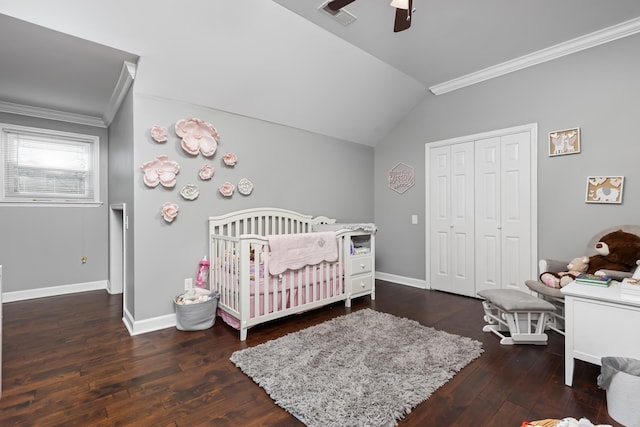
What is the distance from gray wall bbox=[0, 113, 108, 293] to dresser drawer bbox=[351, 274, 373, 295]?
3.45 m

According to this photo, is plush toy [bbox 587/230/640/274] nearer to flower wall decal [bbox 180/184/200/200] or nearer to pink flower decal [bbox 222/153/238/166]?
pink flower decal [bbox 222/153/238/166]

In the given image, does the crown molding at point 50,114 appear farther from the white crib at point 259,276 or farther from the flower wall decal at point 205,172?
the white crib at point 259,276

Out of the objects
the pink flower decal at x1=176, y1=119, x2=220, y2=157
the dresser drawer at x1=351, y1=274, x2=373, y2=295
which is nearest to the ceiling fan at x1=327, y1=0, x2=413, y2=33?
the pink flower decal at x1=176, y1=119, x2=220, y2=157

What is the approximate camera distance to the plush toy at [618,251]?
239cm

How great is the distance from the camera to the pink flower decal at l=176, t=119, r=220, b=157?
2.81 meters

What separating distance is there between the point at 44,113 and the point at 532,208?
19.1ft

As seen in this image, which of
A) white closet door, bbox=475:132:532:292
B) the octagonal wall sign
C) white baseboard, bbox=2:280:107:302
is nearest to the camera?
white closet door, bbox=475:132:532:292

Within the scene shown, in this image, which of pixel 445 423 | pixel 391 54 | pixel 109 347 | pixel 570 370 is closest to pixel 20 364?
pixel 109 347

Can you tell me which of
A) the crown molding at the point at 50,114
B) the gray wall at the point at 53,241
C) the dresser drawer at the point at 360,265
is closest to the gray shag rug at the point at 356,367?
the dresser drawer at the point at 360,265

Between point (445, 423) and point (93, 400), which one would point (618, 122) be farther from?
point (93, 400)

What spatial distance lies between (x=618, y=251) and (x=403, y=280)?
2.40 m

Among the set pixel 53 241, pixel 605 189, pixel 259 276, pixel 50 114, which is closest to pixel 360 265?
pixel 259 276

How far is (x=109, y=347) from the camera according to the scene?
7.72 feet

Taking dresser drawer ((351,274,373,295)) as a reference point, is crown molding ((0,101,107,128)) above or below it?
above
